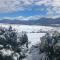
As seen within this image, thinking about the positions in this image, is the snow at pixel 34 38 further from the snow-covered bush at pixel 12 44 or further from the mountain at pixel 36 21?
the mountain at pixel 36 21

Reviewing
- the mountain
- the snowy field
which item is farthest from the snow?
the mountain

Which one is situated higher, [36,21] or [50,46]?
[36,21]

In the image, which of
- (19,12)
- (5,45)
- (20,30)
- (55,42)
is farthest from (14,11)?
(55,42)

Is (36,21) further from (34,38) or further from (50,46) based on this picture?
(50,46)

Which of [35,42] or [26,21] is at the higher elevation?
[26,21]

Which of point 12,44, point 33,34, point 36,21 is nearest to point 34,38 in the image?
point 33,34

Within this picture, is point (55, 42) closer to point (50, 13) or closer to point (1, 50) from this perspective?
point (50, 13)
